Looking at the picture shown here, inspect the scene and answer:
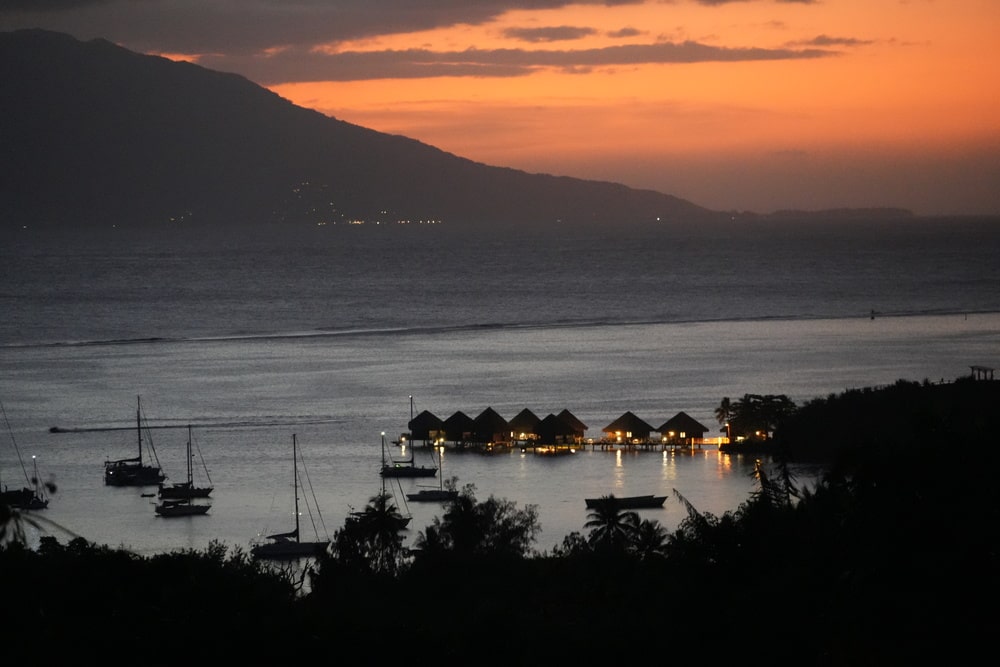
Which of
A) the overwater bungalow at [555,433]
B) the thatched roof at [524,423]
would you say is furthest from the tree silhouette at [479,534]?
the thatched roof at [524,423]

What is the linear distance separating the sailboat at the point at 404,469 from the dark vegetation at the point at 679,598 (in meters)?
8.81

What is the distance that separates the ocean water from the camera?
63.9ft

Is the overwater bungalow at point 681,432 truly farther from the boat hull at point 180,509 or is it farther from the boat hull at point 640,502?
the boat hull at point 180,509

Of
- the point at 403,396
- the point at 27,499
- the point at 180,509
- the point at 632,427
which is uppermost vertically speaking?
the point at 403,396

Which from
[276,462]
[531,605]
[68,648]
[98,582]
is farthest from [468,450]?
[68,648]

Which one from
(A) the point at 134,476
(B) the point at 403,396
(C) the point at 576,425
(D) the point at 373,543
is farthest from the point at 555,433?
(D) the point at 373,543

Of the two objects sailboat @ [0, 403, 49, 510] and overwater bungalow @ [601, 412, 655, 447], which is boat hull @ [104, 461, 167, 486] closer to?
sailboat @ [0, 403, 49, 510]

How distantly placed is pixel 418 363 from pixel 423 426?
426 inches

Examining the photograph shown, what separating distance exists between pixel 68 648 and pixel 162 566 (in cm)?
263

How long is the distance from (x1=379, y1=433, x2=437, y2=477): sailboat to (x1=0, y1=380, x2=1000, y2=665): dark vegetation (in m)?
8.81

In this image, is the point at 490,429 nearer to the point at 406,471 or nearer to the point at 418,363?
the point at 406,471

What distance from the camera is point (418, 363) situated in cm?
3388

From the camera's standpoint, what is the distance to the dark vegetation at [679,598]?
263 inches

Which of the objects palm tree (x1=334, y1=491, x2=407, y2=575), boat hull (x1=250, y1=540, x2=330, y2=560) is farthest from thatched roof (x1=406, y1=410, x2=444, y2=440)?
palm tree (x1=334, y1=491, x2=407, y2=575)
